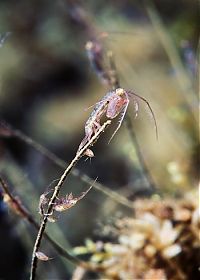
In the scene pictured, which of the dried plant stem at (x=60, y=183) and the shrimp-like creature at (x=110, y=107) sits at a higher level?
the shrimp-like creature at (x=110, y=107)

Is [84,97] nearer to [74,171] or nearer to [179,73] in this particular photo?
[179,73]

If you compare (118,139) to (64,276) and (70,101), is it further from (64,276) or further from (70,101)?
(64,276)

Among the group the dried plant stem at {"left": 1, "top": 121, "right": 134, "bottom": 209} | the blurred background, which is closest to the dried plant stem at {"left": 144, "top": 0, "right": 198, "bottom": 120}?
the blurred background

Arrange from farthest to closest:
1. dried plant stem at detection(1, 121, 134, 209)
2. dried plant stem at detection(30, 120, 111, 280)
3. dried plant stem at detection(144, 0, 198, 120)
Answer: dried plant stem at detection(144, 0, 198, 120) < dried plant stem at detection(1, 121, 134, 209) < dried plant stem at detection(30, 120, 111, 280)

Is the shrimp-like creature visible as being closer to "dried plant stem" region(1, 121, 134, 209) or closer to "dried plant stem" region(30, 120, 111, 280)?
"dried plant stem" region(30, 120, 111, 280)

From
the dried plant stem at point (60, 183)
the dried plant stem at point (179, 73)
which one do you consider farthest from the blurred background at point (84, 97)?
the dried plant stem at point (60, 183)

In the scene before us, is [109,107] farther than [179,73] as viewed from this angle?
No

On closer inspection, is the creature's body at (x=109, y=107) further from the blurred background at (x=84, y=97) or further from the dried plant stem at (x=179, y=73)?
the dried plant stem at (x=179, y=73)

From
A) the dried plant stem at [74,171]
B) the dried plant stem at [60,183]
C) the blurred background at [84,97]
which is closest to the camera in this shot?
the dried plant stem at [60,183]

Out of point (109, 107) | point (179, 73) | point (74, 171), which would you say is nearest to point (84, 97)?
point (179, 73)
